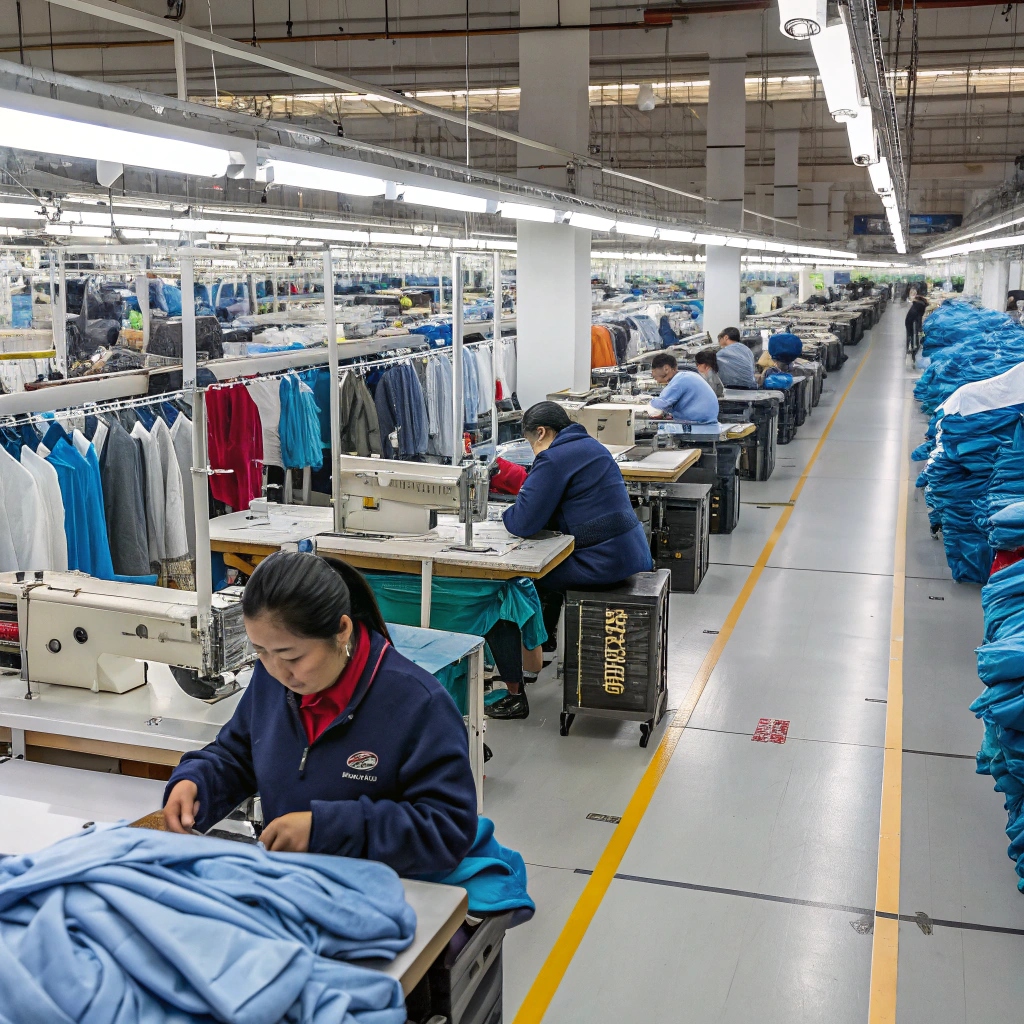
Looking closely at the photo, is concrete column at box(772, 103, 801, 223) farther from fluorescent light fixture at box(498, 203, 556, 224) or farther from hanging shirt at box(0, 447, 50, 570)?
hanging shirt at box(0, 447, 50, 570)

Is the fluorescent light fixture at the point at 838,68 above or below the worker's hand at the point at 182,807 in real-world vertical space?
above

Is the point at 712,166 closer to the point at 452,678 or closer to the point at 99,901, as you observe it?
the point at 452,678

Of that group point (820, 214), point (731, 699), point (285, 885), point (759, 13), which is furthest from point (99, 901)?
point (820, 214)

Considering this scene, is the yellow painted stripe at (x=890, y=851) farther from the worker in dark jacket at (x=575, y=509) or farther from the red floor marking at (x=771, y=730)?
the worker in dark jacket at (x=575, y=509)

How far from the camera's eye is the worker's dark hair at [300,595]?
2.34 metres

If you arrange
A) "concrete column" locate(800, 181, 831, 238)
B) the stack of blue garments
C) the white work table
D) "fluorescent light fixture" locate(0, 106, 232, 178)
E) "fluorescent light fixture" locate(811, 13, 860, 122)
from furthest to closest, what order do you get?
1. "concrete column" locate(800, 181, 831, 238)
2. "fluorescent light fixture" locate(811, 13, 860, 122)
3. the stack of blue garments
4. "fluorescent light fixture" locate(0, 106, 232, 178)
5. the white work table

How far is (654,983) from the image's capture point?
3.55 m

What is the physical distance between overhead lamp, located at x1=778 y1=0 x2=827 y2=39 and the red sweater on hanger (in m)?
4.76

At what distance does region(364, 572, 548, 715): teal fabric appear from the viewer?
5.32 meters

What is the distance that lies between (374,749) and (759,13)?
48.7ft

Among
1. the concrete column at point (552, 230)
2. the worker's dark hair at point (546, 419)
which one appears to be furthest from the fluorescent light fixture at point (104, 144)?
the concrete column at point (552, 230)

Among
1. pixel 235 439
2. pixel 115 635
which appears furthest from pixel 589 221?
pixel 115 635

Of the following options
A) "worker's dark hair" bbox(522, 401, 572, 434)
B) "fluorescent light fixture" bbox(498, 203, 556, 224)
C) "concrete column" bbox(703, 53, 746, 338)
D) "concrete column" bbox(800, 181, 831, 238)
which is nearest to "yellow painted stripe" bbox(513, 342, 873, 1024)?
"worker's dark hair" bbox(522, 401, 572, 434)

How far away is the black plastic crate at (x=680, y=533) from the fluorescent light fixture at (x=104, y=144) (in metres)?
4.46
